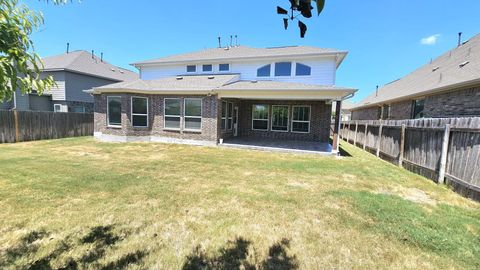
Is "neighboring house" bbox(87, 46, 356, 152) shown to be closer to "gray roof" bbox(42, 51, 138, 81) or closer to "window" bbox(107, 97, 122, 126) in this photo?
"window" bbox(107, 97, 122, 126)

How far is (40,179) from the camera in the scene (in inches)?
229

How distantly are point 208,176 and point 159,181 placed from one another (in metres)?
1.36

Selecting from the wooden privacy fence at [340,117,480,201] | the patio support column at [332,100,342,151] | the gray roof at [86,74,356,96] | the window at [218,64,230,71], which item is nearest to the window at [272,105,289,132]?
the gray roof at [86,74,356,96]

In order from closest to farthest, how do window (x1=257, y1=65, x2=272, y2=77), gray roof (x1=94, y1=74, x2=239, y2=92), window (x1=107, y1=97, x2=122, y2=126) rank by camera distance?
gray roof (x1=94, y1=74, x2=239, y2=92)
window (x1=107, y1=97, x2=122, y2=126)
window (x1=257, y1=65, x2=272, y2=77)

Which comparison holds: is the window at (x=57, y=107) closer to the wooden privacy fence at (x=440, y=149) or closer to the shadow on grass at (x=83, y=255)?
the shadow on grass at (x=83, y=255)

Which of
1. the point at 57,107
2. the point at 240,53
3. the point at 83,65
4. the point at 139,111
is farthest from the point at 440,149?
the point at 83,65

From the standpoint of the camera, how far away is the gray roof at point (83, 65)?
21.0 m

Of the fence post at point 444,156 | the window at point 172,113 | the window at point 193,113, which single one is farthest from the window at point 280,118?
the fence post at point 444,156

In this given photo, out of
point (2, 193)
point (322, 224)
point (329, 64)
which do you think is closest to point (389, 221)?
point (322, 224)

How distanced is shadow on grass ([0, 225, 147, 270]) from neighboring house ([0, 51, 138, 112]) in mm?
20587

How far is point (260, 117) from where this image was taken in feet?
53.0

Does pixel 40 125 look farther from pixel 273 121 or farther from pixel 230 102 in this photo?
pixel 273 121

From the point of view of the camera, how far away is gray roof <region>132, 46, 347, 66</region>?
1458 centimetres

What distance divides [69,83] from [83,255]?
2285 centimetres
